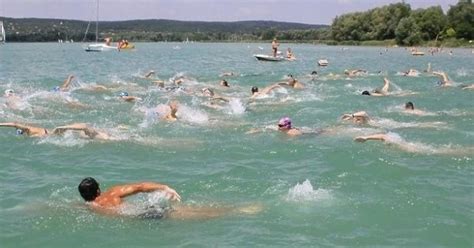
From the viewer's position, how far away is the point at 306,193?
10.2m

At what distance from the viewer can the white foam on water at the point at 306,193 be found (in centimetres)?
995

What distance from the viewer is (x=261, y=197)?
10312mm

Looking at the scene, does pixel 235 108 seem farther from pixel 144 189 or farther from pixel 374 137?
pixel 144 189

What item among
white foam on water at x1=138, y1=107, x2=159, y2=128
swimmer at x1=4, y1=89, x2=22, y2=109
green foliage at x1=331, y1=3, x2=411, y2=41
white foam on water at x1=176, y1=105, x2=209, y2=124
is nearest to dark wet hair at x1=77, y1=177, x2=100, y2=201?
white foam on water at x1=138, y1=107, x2=159, y2=128

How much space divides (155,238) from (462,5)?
12917 centimetres

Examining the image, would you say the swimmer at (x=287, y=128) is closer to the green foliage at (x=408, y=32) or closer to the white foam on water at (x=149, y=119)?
the white foam on water at (x=149, y=119)

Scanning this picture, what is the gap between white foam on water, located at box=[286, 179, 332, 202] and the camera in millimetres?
9953

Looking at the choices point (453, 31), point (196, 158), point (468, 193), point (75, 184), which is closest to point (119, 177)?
point (75, 184)

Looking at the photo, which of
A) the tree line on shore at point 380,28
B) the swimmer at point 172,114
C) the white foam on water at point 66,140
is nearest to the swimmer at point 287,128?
the swimmer at point 172,114

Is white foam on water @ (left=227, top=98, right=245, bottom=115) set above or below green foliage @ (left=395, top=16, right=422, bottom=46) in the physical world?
below

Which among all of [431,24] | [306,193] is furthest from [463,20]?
[306,193]

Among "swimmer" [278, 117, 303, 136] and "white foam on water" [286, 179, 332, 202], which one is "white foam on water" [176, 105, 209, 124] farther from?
"white foam on water" [286, 179, 332, 202]

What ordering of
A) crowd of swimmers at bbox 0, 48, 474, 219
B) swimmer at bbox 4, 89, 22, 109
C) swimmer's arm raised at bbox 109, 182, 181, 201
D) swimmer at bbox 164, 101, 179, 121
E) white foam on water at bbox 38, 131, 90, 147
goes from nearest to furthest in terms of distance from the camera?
swimmer's arm raised at bbox 109, 182, 181, 201 < crowd of swimmers at bbox 0, 48, 474, 219 < white foam on water at bbox 38, 131, 90, 147 < swimmer at bbox 164, 101, 179, 121 < swimmer at bbox 4, 89, 22, 109

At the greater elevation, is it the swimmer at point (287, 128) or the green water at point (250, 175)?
the swimmer at point (287, 128)
